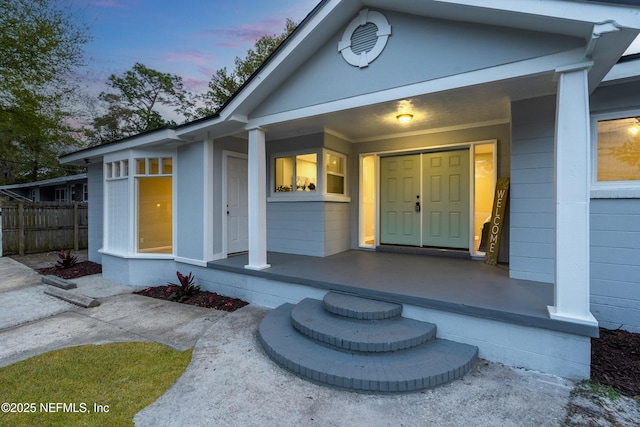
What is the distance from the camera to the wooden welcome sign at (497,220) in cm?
467

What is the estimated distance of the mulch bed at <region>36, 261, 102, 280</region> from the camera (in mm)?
6796

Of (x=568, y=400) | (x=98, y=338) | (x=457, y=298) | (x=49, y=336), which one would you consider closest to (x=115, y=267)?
(x=49, y=336)

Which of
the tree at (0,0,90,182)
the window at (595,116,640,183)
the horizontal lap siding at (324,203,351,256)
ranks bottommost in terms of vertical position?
the horizontal lap siding at (324,203,351,256)

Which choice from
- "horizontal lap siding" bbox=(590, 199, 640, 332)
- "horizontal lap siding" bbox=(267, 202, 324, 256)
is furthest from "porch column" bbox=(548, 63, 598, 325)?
"horizontal lap siding" bbox=(267, 202, 324, 256)

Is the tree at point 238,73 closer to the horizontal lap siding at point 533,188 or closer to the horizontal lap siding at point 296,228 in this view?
the horizontal lap siding at point 296,228

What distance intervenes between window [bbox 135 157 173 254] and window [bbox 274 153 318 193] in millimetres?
2270

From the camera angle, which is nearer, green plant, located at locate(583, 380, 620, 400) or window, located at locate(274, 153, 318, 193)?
green plant, located at locate(583, 380, 620, 400)

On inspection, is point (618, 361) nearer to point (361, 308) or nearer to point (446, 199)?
point (361, 308)

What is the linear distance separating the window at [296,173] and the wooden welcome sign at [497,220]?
3.23 metres

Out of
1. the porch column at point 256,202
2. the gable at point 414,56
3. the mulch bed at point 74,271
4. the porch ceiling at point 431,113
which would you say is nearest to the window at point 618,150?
the porch ceiling at point 431,113

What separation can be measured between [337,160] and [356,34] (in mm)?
2849

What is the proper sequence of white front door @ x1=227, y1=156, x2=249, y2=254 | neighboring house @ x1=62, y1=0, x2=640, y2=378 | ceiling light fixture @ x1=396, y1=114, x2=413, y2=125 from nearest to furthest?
neighboring house @ x1=62, y1=0, x2=640, y2=378 → ceiling light fixture @ x1=396, y1=114, x2=413, y2=125 → white front door @ x1=227, y1=156, x2=249, y2=254

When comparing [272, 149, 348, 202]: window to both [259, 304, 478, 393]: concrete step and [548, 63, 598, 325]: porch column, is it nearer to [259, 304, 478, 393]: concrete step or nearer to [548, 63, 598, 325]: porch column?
[259, 304, 478, 393]: concrete step

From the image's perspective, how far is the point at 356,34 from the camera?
3666 mm
